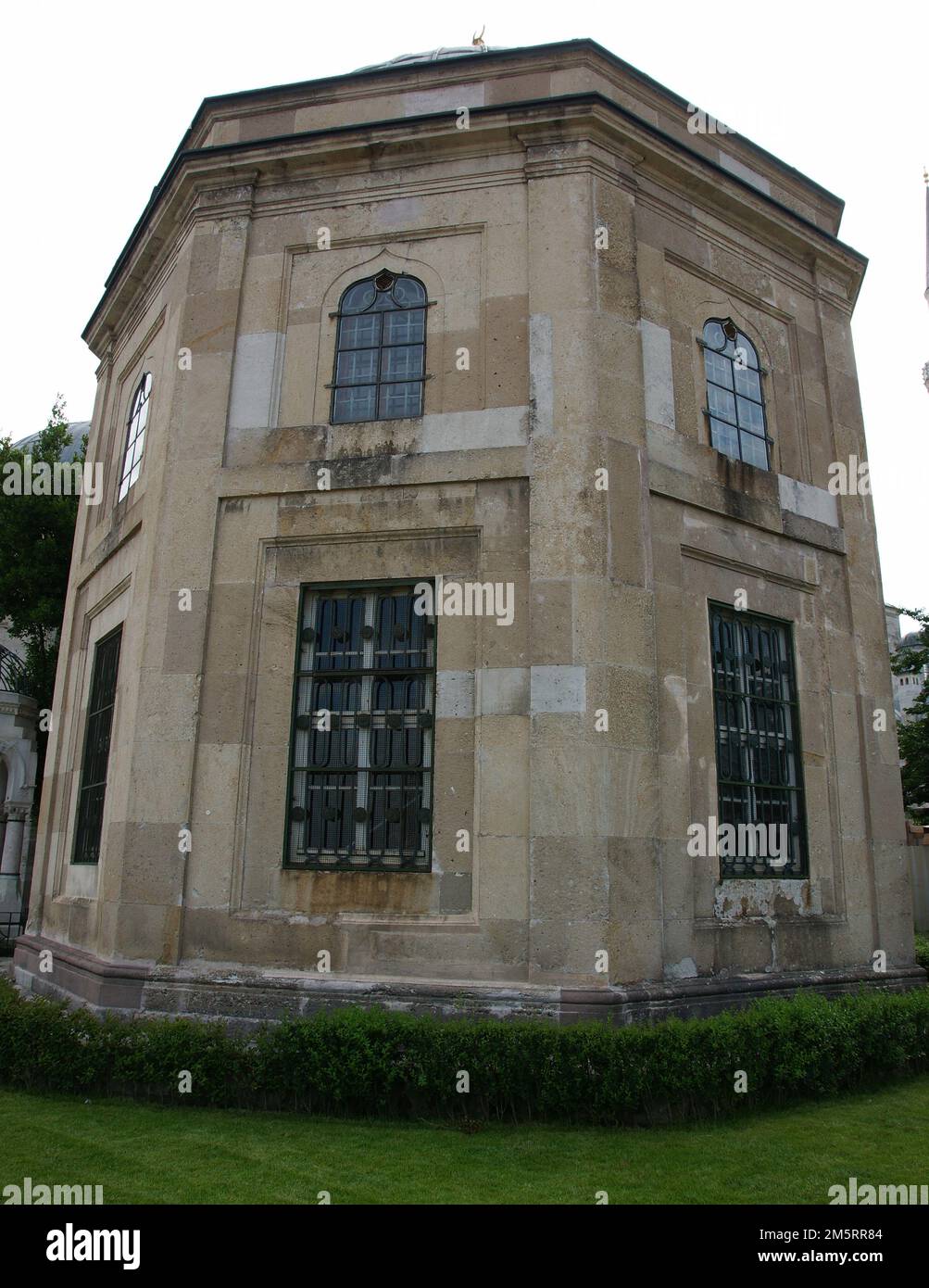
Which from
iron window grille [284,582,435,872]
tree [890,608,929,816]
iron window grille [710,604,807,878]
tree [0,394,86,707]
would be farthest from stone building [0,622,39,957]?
tree [890,608,929,816]

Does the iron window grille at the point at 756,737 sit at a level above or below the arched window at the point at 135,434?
below

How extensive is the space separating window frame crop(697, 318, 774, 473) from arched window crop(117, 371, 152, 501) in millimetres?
7039

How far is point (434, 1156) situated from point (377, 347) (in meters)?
8.16

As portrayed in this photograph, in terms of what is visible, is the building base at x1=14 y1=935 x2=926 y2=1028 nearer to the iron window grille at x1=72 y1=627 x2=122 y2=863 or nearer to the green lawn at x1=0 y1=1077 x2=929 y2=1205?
the green lawn at x1=0 y1=1077 x2=929 y2=1205

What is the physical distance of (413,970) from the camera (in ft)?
30.6

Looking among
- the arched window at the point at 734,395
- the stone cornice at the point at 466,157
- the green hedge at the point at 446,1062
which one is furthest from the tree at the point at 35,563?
the arched window at the point at 734,395

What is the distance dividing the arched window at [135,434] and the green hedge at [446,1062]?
7.22 metres

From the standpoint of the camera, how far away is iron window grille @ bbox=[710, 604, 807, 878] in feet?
35.7

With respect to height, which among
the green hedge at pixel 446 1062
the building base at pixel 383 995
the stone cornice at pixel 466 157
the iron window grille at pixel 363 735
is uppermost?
the stone cornice at pixel 466 157

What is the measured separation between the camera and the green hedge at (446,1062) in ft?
25.8

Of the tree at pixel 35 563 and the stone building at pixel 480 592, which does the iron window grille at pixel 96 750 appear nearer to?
the stone building at pixel 480 592

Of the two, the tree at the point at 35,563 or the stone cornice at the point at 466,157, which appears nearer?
the stone cornice at the point at 466,157

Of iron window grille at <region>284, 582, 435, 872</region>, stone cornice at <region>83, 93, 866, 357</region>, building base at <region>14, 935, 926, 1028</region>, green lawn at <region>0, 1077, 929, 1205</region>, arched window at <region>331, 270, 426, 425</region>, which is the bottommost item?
green lawn at <region>0, 1077, 929, 1205</region>

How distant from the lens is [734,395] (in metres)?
12.3
